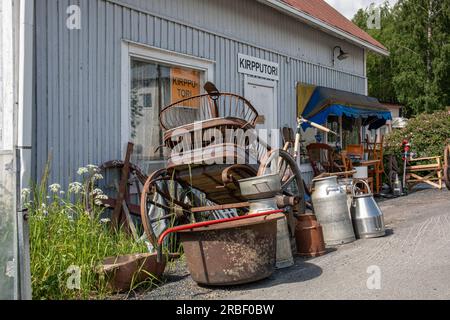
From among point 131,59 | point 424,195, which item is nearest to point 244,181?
point 131,59

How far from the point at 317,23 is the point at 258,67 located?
239cm

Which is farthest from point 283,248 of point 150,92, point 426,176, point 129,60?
point 426,176

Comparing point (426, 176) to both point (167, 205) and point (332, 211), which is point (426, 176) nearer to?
point (332, 211)

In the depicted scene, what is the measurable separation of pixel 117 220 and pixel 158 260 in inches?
67.7

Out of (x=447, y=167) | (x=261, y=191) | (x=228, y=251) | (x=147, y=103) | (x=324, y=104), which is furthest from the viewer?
(x=447, y=167)

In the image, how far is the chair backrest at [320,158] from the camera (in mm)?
10672

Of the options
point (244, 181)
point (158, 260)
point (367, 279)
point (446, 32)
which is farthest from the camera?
point (446, 32)

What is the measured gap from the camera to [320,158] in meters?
11.9

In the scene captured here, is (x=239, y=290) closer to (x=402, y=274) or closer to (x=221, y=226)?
(x=221, y=226)

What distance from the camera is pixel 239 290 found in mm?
4980

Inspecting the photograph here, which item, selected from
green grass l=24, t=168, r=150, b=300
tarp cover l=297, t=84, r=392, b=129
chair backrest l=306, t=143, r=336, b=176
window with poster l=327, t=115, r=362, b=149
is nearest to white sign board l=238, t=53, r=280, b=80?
tarp cover l=297, t=84, r=392, b=129

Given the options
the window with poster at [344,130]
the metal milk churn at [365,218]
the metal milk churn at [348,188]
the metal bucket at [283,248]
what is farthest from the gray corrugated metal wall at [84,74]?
the window with poster at [344,130]

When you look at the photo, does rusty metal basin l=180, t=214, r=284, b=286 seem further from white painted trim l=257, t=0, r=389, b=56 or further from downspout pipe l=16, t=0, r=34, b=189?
white painted trim l=257, t=0, r=389, b=56

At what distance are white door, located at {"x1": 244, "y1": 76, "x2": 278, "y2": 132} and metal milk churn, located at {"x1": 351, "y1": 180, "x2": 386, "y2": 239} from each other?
3.20 m
